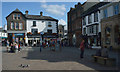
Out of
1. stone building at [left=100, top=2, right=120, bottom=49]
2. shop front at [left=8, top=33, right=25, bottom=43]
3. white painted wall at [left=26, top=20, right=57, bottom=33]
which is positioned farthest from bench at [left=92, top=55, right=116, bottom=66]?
white painted wall at [left=26, top=20, right=57, bottom=33]

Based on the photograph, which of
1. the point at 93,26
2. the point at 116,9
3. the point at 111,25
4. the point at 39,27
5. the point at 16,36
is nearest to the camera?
the point at 111,25

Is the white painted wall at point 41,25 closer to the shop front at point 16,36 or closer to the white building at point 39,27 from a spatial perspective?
the white building at point 39,27

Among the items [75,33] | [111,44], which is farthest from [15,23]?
[111,44]

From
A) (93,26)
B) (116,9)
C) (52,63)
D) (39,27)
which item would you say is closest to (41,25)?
(39,27)

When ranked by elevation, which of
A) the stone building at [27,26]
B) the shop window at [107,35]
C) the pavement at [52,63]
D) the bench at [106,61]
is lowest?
the pavement at [52,63]

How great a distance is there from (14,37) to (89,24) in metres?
22.4

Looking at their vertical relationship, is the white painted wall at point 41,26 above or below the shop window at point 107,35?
above

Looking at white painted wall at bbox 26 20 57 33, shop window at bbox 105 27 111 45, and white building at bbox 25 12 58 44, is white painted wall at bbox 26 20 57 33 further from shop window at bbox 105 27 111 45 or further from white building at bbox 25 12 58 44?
shop window at bbox 105 27 111 45

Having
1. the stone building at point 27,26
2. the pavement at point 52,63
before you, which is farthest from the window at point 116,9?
the stone building at point 27,26

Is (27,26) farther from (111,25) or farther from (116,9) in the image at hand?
(116,9)

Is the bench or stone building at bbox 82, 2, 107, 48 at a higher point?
stone building at bbox 82, 2, 107, 48

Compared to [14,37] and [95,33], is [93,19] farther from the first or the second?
[14,37]

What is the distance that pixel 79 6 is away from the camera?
3219 centimetres

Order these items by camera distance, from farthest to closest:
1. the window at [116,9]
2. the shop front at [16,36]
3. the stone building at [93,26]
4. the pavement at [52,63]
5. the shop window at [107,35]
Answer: the shop front at [16,36], the stone building at [93,26], the shop window at [107,35], the window at [116,9], the pavement at [52,63]
